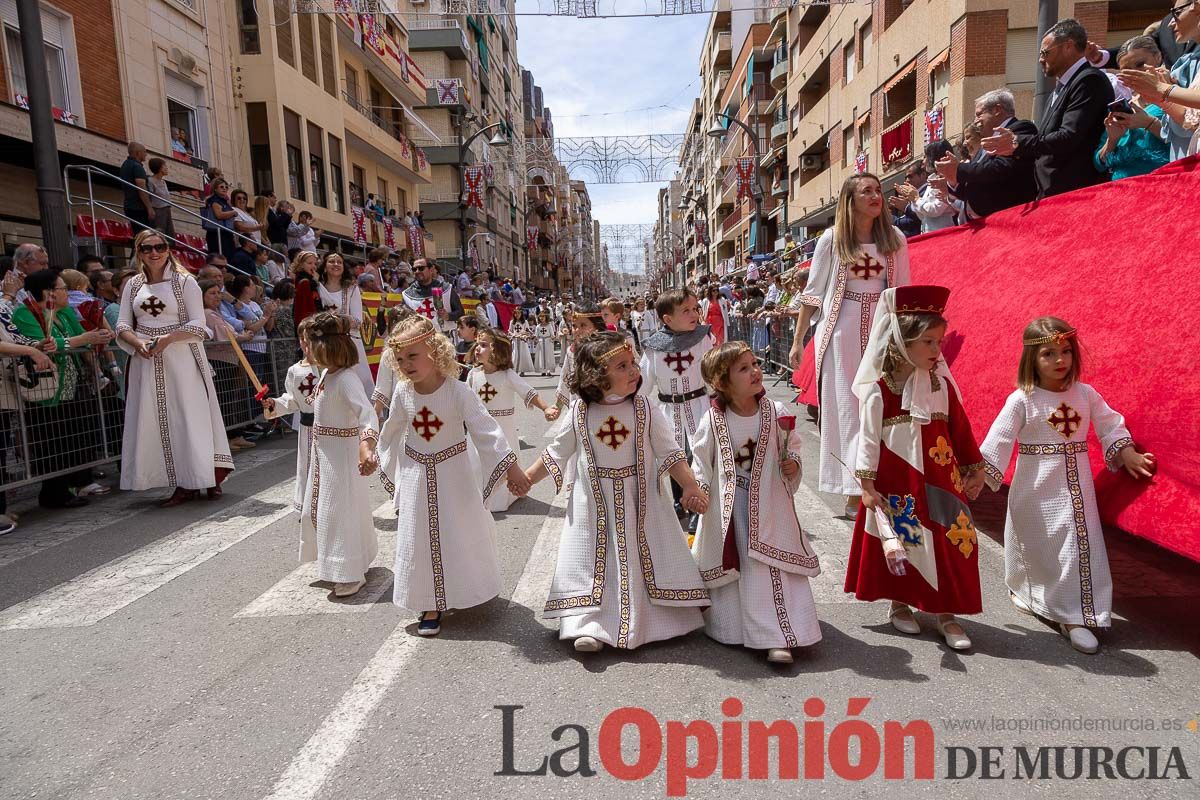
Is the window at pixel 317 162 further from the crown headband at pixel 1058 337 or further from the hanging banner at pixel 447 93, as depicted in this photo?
the crown headband at pixel 1058 337

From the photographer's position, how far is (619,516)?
135 inches

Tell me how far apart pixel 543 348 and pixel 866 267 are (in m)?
16.3

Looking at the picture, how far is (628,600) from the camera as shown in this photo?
3352mm

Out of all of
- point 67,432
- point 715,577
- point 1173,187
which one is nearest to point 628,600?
point 715,577

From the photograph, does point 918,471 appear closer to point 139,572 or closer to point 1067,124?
point 1067,124

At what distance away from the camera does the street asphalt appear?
7.87 ft

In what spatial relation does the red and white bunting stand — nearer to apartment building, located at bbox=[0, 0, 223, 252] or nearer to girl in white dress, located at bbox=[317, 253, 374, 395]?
apartment building, located at bbox=[0, 0, 223, 252]

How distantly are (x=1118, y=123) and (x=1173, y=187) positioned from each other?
99cm

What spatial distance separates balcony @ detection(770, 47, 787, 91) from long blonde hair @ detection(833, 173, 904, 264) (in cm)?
3848

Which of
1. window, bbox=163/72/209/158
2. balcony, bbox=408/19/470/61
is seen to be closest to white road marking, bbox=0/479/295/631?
window, bbox=163/72/209/158

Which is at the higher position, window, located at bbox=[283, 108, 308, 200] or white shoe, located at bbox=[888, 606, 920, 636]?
window, located at bbox=[283, 108, 308, 200]

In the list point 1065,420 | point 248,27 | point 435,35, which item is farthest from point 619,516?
point 435,35

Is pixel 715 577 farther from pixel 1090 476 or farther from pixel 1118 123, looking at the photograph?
pixel 1118 123

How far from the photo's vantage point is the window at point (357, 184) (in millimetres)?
25438
